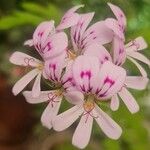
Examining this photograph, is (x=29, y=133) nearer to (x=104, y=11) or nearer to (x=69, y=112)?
(x=104, y=11)

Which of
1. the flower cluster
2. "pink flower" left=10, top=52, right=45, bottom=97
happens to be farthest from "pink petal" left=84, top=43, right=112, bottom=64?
"pink flower" left=10, top=52, right=45, bottom=97

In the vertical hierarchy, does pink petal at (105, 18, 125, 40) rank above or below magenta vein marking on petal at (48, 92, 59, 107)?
above

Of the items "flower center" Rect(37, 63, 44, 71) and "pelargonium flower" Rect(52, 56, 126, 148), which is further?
"flower center" Rect(37, 63, 44, 71)

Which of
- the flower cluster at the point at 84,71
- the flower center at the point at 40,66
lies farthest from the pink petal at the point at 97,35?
the flower center at the point at 40,66

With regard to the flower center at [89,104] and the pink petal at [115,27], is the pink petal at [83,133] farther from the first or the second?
the pink petal at [115,27]

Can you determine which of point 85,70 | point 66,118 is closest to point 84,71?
point 85,70

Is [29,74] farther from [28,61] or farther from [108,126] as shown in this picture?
[108,126]

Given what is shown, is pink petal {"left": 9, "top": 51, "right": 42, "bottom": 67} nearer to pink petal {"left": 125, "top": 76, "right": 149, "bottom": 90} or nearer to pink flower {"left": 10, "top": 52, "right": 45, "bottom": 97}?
pink flower {"left": 10, "top": 52, "right": 45, "bottom": 97}
